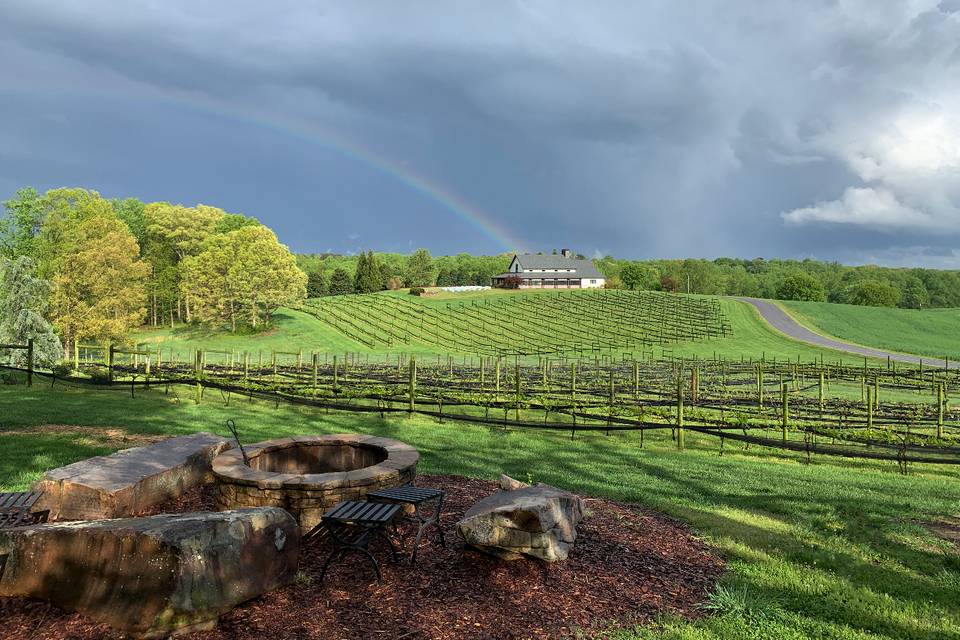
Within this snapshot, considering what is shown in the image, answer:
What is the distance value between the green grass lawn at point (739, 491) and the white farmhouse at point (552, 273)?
92198 millimetres

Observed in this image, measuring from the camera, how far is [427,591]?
16.9 feet

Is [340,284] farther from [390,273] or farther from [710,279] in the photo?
[710,279]

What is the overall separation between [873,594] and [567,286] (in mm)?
104075

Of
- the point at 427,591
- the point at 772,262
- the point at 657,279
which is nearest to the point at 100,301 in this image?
the point at 427,591

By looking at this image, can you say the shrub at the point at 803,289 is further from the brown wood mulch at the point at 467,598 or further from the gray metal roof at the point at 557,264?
the brown wood mulch at the point at 467,598

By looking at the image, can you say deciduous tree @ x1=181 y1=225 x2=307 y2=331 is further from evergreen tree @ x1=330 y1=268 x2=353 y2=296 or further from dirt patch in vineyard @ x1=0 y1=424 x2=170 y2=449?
evergreen tree @ x1=330 y1=268 x2=353 y2=296

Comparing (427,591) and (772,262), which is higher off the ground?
(772,262)

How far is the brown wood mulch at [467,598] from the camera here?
4.44 meters

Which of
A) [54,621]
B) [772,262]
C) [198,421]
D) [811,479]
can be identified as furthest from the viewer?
[772,262]

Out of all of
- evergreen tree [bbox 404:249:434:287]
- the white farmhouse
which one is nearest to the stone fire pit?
the white farmhouse

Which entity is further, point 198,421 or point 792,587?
point 198,421

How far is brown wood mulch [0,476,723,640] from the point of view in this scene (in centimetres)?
444

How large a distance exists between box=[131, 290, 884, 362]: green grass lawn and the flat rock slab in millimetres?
40971

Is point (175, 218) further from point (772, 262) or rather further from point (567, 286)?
point (772, 262)
